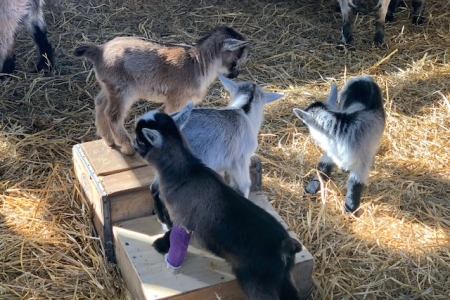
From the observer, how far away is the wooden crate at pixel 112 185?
3605 millimetres

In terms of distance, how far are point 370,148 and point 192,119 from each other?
1243 millimetres

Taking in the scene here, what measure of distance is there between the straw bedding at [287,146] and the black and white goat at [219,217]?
0.72 m

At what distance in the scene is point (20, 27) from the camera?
19.6ft

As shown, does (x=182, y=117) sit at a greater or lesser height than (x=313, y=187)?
greater

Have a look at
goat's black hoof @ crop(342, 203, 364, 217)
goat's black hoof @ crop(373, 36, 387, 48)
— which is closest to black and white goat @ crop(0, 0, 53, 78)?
goat's black hoof @ crop(342, 203, 364, 217)

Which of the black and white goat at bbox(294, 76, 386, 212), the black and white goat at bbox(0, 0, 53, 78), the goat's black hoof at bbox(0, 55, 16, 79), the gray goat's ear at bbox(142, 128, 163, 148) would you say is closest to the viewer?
the gray goat's ear at bbox(142, 128, 163, 148)

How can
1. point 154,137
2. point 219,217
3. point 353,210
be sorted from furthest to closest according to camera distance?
point 353,210, point 154,137, point 219,217

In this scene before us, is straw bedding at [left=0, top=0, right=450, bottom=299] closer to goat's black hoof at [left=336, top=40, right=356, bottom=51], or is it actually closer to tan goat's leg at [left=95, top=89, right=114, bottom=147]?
goat's black hoof at [left=336, top=40, right=356, bottom=51]

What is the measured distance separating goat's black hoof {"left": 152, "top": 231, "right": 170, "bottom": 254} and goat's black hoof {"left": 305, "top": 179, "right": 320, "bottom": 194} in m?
1.34

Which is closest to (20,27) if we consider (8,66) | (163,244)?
(8,66)

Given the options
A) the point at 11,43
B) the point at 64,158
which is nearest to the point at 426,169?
the point at 64,158

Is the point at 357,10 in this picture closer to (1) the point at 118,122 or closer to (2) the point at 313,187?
(2) the point at 313,187

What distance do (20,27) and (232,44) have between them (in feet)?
8.88

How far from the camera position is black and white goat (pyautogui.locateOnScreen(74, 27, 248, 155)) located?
400 cm
